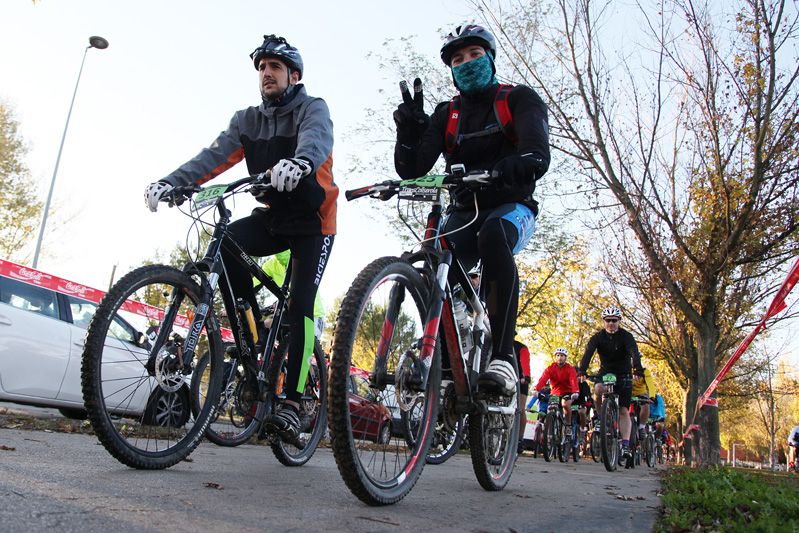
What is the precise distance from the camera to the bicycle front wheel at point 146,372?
2.95 metres

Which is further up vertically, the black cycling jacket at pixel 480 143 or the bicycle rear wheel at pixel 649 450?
the black cycling jacket at pixel 480 143

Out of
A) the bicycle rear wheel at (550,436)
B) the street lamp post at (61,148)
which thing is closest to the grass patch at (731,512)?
the bicycle rear wheel at (550,436)

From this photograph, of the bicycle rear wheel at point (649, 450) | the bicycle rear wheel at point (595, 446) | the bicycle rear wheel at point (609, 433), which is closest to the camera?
the bicycle rear wheel at point (609, 433)

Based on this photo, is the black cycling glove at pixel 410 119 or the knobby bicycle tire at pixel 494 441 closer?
the knobby bicycle tire at pixel 494 441

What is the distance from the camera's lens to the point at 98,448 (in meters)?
4.12

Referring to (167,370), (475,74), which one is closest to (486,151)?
(475,74)

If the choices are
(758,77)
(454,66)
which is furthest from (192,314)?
(758,77)

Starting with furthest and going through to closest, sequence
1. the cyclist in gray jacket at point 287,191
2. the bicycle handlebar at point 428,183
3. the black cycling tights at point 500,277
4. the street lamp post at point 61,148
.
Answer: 1. the street lamp post at point 61,148
2. the cyclist in gray jacket at point 287,191
3. the black cycling tights at point 500,277
4. the bicycle handlebar at point 428,183

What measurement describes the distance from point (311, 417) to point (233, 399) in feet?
1.99

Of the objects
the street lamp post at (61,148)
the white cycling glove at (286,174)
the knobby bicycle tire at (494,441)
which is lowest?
the knobby bicycle tire at (494,441)

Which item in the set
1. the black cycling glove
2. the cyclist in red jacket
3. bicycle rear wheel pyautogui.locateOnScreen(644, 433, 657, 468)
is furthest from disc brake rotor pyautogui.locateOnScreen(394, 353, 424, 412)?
bicycle rear wheel pyautogui.locateOnScreen(644, 433, 657, 468)

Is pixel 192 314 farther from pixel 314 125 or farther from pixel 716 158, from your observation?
pixel 716 158

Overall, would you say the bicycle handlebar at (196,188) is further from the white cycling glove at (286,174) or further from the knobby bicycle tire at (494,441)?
the knobby bicycle tire at (494,441)

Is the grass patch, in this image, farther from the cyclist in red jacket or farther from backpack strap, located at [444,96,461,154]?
the cyclist in red jacket
